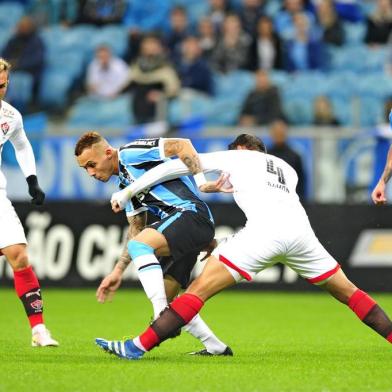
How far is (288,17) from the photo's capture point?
19266 mm

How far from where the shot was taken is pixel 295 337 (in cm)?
1005

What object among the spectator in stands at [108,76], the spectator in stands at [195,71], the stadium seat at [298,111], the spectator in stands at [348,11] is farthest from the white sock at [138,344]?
the spectator in stands at [348,11]

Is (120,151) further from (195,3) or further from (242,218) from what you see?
(195,3)

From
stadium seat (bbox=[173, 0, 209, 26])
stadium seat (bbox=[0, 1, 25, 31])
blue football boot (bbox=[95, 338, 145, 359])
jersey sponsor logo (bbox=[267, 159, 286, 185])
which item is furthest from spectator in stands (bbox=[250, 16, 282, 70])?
blue football boot (bbox=[95, 338, 145, 359])

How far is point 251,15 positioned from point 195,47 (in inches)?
49.1

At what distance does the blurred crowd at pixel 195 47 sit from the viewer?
18312 mm

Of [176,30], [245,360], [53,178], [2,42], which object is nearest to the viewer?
[245,360]

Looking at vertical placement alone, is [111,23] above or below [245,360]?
above

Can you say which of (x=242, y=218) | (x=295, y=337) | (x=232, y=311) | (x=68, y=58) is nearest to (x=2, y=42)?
(x=68, y=58)

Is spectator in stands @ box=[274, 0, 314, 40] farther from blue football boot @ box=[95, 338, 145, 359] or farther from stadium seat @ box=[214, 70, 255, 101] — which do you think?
blue football boot @ box=[95, 338, 145, 359]

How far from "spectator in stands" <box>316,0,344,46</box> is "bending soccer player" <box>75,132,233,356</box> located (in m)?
11.3

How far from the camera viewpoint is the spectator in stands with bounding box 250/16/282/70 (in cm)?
1861

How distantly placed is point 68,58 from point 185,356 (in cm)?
1270

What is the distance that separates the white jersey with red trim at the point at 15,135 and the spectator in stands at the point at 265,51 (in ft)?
33.1
